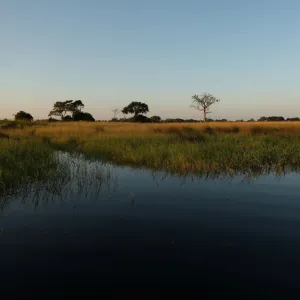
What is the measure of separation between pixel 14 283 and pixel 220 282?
2.54 meters

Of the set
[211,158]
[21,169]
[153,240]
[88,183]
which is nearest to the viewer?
[153,240]

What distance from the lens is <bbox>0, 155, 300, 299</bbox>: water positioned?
3.64 m

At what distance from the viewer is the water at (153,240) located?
143 inches

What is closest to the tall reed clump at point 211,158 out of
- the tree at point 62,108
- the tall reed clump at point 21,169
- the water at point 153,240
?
the water at point 153,240

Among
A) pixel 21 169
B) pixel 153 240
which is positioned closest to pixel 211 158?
pixel 21 169

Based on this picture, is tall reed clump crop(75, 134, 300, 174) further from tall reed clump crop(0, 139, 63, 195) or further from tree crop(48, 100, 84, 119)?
tree crop(48, 100, 84, 119)

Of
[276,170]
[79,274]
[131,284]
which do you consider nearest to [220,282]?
[131,284]

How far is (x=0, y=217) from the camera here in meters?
5.94

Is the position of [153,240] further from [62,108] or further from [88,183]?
[62,108]

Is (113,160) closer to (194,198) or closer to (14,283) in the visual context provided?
(194,198)

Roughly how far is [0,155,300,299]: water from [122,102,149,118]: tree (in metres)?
70.3

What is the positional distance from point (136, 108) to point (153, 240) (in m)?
74.0

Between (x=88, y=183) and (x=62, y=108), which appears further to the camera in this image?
(x=62, y=108)

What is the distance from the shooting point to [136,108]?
3059 inches
